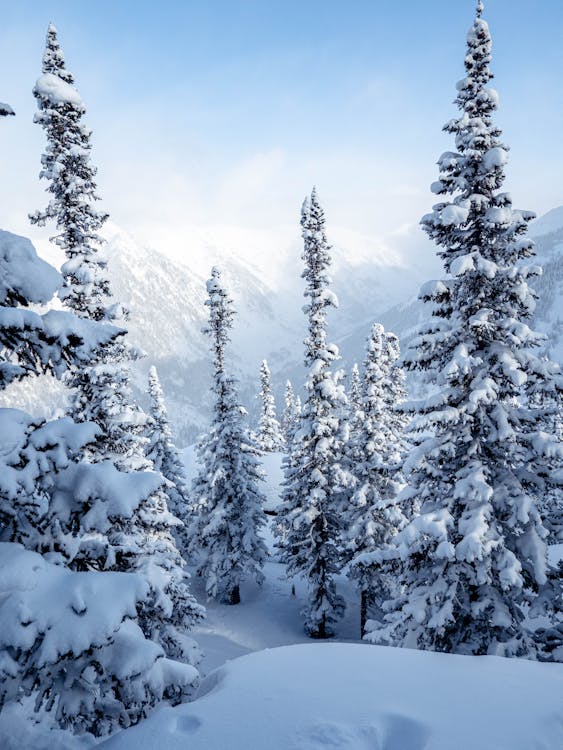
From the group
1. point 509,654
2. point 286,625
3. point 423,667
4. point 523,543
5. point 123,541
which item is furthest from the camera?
point 286,625

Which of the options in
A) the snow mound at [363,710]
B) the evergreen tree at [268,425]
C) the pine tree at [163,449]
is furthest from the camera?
the evergreen tree at [268,425]

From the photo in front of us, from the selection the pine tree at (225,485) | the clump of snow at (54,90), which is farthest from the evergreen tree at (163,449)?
the clump of snow at (54,90)

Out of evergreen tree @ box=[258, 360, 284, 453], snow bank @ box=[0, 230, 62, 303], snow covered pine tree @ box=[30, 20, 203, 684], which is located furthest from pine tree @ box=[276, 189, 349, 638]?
evergreen tree @ box=[258, 360, 284, 453]

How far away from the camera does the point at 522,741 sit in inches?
171

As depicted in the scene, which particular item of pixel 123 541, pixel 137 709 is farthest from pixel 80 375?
pixel 137 709

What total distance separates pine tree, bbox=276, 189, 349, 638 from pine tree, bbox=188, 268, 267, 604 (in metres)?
3.51

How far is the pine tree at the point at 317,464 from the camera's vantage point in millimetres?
22719

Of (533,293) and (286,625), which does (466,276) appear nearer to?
(533,293)

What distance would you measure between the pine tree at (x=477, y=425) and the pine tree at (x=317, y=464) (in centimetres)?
1105

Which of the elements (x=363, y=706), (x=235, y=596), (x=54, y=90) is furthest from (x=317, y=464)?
(x=363, y=706)

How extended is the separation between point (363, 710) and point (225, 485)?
941 inches

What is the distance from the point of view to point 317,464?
2416cm

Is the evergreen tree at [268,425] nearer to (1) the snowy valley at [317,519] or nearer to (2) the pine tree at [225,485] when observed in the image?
(2) the pine tree at [225,485]

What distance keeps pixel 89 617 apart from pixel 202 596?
104 ft
